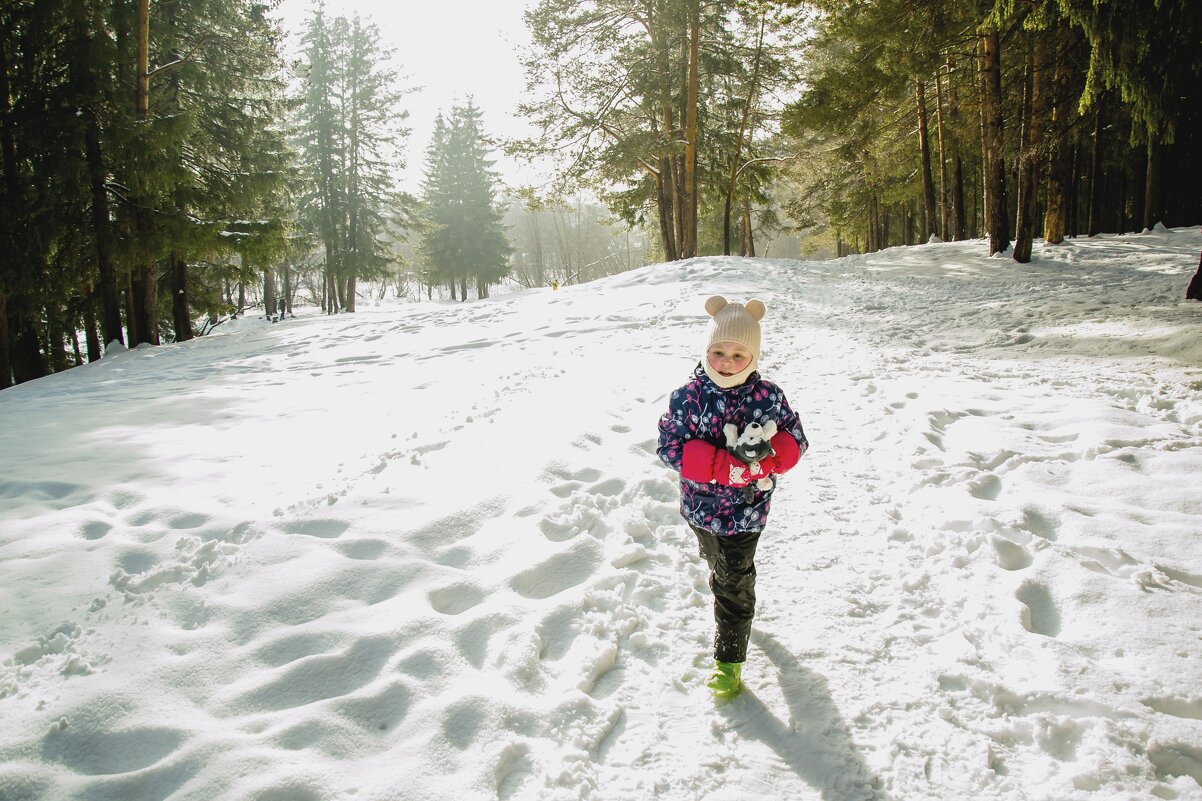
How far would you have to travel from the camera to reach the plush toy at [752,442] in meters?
2.40

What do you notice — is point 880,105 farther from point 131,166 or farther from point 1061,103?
point 131,166

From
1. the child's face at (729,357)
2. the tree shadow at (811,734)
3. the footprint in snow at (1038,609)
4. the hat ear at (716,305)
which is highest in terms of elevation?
the hat ear at (716,305)

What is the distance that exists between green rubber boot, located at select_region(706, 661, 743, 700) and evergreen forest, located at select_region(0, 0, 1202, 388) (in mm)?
7745

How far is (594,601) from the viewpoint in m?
3.15

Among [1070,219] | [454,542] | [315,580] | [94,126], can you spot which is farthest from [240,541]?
[1070,219]

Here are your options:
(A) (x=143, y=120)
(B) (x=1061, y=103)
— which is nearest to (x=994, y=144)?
(B) (x=1061, y=103)

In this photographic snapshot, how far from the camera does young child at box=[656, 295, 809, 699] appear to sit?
242 centimetres

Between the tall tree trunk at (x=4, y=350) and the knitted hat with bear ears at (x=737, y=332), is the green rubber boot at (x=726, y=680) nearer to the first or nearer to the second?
the knitted hat with bear ears at (x=737, y=332)

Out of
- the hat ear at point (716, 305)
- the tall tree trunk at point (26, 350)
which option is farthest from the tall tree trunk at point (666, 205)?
the hat ear at point (716, 305)

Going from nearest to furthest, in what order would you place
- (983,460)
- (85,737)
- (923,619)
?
(85,737)
(923,619)
(983,460)

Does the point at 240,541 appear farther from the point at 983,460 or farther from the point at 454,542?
the point at 983,460

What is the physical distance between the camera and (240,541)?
3559 mm

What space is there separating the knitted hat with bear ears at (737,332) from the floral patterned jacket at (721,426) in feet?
0.22

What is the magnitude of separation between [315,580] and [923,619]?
3.24m
